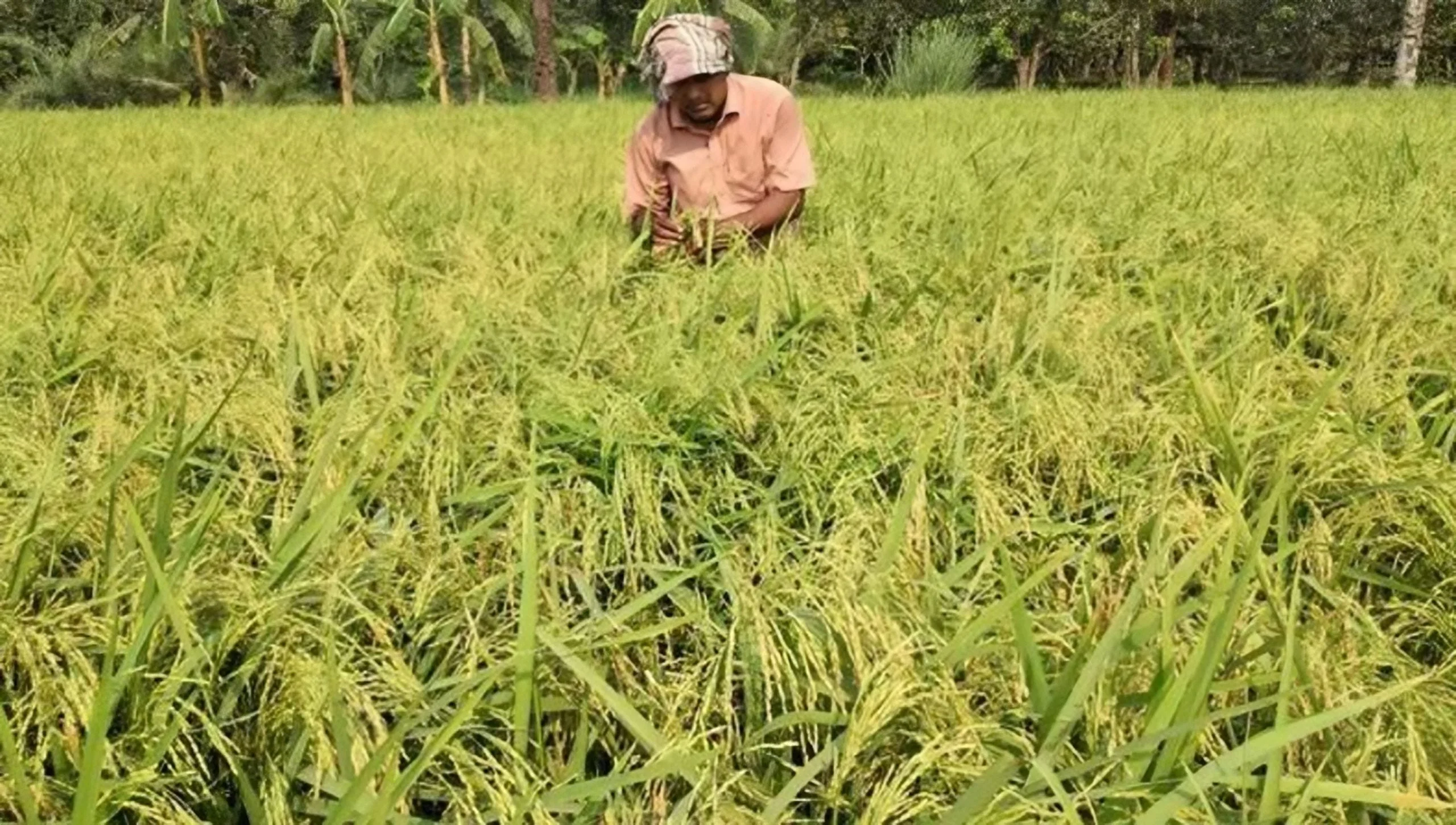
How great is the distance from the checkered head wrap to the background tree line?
10.4m

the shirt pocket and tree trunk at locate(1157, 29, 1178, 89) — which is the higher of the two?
tree trunk at locate(1157, 29, 1178, 89)

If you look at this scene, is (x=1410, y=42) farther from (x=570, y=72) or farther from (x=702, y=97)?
(x=570, y=72)

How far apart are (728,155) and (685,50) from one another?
11.3 inches

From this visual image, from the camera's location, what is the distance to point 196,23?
1417 centimetres

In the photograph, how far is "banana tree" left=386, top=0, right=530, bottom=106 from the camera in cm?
1170

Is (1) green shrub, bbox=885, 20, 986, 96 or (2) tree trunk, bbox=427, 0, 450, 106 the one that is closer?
(1) green shrub, bbox=885, 20, 986, 96

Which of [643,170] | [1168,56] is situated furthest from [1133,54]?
[643,170]

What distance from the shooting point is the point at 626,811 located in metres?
0.86

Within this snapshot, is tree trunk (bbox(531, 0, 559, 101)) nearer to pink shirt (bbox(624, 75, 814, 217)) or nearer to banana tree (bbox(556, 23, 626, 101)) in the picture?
banana tree (bbox(556, 23, 626, 101))

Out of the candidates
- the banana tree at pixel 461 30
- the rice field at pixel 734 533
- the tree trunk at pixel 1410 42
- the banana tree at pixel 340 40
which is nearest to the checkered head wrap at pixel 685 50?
the rice field at pixel 734 533

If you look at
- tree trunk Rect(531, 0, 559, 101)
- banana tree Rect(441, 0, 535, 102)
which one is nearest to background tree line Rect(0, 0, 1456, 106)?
banana tree Rect(441, 0, 535, 102)

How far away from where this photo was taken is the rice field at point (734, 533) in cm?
85

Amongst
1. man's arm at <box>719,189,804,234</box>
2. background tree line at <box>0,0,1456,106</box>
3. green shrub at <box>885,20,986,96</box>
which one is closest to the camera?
man's arm at <box>719,189,804,234</box>

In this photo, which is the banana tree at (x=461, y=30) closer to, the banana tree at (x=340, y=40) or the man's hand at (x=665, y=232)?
the banana tree at (x=340, y=40)
